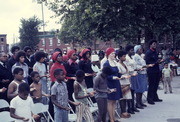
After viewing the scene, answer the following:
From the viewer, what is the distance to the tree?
5131cm

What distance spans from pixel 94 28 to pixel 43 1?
7.32 m

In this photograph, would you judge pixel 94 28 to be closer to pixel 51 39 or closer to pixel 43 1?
pixel 43 1

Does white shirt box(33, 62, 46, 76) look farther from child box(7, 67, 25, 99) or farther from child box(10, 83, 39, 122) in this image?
child box(10, 83, 39, 122)

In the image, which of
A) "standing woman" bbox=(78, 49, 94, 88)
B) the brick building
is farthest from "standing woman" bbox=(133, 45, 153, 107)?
the brick building

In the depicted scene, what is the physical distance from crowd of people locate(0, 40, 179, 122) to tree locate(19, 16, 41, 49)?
1631 inches

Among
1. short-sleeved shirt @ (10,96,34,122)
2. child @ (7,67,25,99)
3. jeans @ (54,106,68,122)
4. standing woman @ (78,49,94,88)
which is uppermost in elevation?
standing woman @ (78,49,94,88)

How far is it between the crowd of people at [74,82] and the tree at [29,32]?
4142 cm

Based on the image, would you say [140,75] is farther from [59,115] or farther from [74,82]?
[59,115]

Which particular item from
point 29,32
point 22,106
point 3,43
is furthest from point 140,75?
point 3,43

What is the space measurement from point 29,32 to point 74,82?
4702 cm

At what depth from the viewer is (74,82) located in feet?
20.8

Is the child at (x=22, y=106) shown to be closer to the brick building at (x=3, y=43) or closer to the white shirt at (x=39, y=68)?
the white shirt at (x=39, y=68)

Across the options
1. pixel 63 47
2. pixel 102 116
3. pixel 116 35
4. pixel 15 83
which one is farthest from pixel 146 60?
pixel 63 47

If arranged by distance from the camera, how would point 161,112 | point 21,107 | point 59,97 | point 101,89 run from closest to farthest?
1. point 21,107
2. point 59,97
3. point 101,89
4. point 161,112
